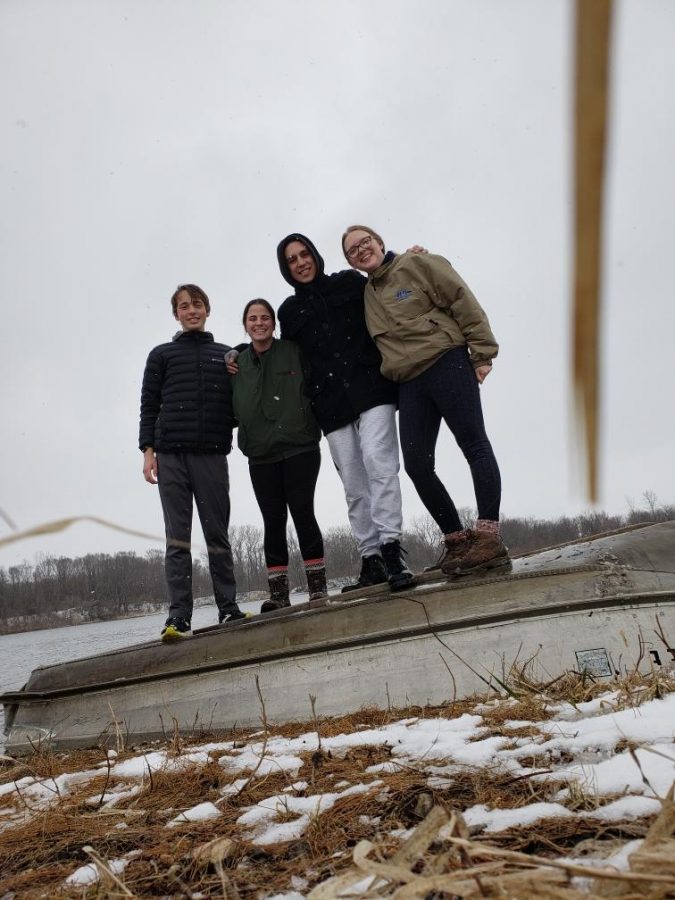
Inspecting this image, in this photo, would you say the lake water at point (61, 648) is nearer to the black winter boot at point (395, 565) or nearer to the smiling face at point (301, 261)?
the black winter boot at point (395, 565)

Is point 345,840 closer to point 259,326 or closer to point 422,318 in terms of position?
point 422,318

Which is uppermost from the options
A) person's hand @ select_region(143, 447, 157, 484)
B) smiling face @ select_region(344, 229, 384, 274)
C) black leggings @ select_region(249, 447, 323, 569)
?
smiling face @ select_region(344, 229, 384, 274)

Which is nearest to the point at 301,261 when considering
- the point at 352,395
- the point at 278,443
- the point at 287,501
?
the point at 352,395

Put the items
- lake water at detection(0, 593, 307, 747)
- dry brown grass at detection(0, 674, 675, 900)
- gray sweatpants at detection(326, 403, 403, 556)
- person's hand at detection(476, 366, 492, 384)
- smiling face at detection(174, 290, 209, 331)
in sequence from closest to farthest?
dry brown grass at detection(0, 674, 675, 900) < person's hand at detection(476, 366, 492, 384) < gray sweatpants at detection(326, 403, 403, 556) < smiling face at detection(174, 290, 209, 331) < lake water at detection(0, 593, 307, 747)

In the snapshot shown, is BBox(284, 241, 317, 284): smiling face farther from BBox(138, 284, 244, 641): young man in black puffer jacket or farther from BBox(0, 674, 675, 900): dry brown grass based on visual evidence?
BBox(0, 674, 675, 900): dry brown grass

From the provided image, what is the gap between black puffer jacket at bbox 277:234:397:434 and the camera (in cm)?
344

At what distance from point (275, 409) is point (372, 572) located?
44.5 inches

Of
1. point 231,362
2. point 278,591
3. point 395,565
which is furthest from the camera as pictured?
point 231,362

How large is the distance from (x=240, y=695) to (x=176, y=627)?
2.74 ft

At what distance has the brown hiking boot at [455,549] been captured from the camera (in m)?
3.05

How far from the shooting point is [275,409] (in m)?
3.79

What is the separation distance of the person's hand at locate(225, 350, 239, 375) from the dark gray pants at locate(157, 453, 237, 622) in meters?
0.56

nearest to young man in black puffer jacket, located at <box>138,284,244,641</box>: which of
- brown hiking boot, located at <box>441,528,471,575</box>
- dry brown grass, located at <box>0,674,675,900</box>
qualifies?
brown hiking boot, located at <box>441,528,471,575</box>

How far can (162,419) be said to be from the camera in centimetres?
400
